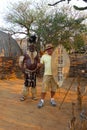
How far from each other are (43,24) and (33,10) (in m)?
3.24

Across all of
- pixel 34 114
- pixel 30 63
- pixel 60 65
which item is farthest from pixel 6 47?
pixel 34 114

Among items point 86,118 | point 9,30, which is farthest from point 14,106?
point 9,30

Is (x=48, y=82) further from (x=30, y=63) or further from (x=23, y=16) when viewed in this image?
(x=23, y=16)

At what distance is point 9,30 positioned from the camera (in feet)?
76.6

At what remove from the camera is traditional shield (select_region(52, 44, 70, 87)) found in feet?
27.5

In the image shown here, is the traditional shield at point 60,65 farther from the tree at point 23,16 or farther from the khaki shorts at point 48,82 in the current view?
the tree at point 23,16

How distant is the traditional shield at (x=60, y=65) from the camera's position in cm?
838

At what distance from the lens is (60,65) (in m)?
8.57

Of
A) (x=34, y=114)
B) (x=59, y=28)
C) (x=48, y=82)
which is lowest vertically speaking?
(x=34, y=114)

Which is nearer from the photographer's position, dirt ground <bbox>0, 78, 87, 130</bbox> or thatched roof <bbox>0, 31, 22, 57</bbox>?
dirt ground <bbox>0, 78, 87, 130</bbox>

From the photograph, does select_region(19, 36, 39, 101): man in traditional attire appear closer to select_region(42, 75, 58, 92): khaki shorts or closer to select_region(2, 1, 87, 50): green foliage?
select_region(42, 75, 58, 92): khaki shorts

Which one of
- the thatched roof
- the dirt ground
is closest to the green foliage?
the thatched roof

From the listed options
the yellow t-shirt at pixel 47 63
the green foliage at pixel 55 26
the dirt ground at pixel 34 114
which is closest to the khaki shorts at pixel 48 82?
the yellow t-shirt at pixel 47 63

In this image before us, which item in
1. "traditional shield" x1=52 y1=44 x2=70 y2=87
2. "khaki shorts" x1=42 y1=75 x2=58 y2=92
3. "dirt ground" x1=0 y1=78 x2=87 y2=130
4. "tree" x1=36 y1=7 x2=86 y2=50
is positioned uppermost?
"tree" x1=36 y1=7 x2=86 y2=50
